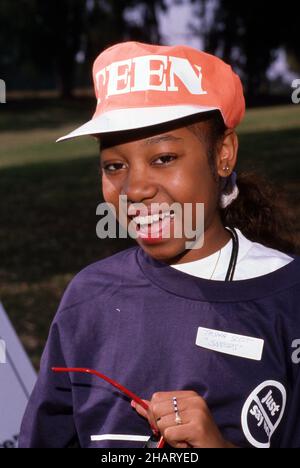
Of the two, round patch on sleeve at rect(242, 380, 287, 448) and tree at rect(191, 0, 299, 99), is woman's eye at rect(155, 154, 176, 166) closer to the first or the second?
round patch on sleeve at rect(242, 380, 287, 448)

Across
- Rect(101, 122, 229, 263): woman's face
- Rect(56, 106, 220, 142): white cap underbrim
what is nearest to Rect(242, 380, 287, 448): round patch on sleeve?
Rect(101, 122, 229, 263): woman's face

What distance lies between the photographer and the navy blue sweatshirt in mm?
1499

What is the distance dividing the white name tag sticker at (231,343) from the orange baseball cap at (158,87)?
0.46 m

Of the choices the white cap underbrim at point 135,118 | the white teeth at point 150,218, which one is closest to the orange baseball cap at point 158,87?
the white cap underbrim at point 135,118

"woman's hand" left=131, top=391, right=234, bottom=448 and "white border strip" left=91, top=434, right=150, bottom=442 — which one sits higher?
"woman's hand" left=131, top=391, right=234, bottom=448

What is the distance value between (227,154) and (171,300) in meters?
0.35

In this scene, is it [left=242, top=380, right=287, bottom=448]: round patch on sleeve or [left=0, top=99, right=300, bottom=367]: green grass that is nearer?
[left=242, top=380, right=287, bottom=448]: round patch on sleeve

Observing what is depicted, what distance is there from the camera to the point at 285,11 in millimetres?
17438

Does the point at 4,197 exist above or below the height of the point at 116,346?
below

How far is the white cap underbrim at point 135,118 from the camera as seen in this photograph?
58.7 inches

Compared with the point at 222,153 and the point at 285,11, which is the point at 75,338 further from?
the point at 285,11

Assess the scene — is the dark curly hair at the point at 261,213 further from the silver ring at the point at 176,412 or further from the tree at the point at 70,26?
the tree at the point at 70,26

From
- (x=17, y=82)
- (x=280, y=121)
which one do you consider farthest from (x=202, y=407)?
(x=17, y=82)

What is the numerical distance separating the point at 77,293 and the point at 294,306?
0.49 metres
